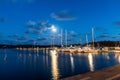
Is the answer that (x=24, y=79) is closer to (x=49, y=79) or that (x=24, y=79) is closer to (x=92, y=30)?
(x=49, y=79)

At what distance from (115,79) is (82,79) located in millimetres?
3171

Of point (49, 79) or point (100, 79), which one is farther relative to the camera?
point (49, 79)

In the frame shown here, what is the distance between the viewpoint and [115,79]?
20.0m

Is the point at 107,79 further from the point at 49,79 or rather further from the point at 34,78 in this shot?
the point at 34,78

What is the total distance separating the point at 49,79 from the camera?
30.9 metres

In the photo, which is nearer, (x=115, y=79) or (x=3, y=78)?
(x=115, y=79)

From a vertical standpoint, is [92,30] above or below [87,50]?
above

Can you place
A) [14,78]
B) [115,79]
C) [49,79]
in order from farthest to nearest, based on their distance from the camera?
[14,78] → [49,79] → [115,79]

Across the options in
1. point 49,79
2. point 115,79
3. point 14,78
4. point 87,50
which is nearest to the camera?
point 115,79

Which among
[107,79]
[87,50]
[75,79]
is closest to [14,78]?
[75,79]

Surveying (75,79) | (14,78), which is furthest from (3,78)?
(75,79)

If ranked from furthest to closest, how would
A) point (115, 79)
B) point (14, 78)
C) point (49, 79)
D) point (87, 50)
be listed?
point (87, 50)
point (14, 78)
point (49, 79)
point (115, 79)

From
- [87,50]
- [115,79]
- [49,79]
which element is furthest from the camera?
[87,50]

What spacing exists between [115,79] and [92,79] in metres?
2.20
